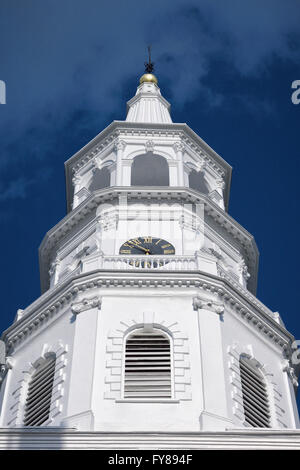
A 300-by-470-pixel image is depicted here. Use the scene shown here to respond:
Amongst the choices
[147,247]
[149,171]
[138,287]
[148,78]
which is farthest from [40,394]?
[148,78]

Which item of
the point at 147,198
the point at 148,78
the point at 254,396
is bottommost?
the point at 254,396

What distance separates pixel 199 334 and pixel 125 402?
5.14 meters

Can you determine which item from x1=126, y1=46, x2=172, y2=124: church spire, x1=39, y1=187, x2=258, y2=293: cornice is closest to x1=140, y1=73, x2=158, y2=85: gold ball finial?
x1=126, y1=46, x2=172, y2=124: church spire

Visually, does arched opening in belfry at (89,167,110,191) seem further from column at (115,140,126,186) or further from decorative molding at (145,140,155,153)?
decorative molding at (145,140,155,153)

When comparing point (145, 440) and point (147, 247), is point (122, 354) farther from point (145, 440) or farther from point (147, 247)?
point (147, 247)

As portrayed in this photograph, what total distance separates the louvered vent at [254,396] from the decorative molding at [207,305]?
231 cm

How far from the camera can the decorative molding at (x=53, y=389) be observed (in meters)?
42.7

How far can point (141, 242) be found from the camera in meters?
51.9

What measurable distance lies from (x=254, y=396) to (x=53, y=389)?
829 cm

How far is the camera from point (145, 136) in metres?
61.2

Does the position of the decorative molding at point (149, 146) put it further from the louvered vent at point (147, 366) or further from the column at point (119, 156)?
the louvered vent at point (147, 366)

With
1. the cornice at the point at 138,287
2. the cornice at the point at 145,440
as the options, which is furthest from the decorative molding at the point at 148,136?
the cornice at the point at 145,440

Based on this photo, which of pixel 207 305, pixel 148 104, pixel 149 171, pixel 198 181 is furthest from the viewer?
pixel 148 104

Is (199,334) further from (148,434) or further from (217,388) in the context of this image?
(148,434)
